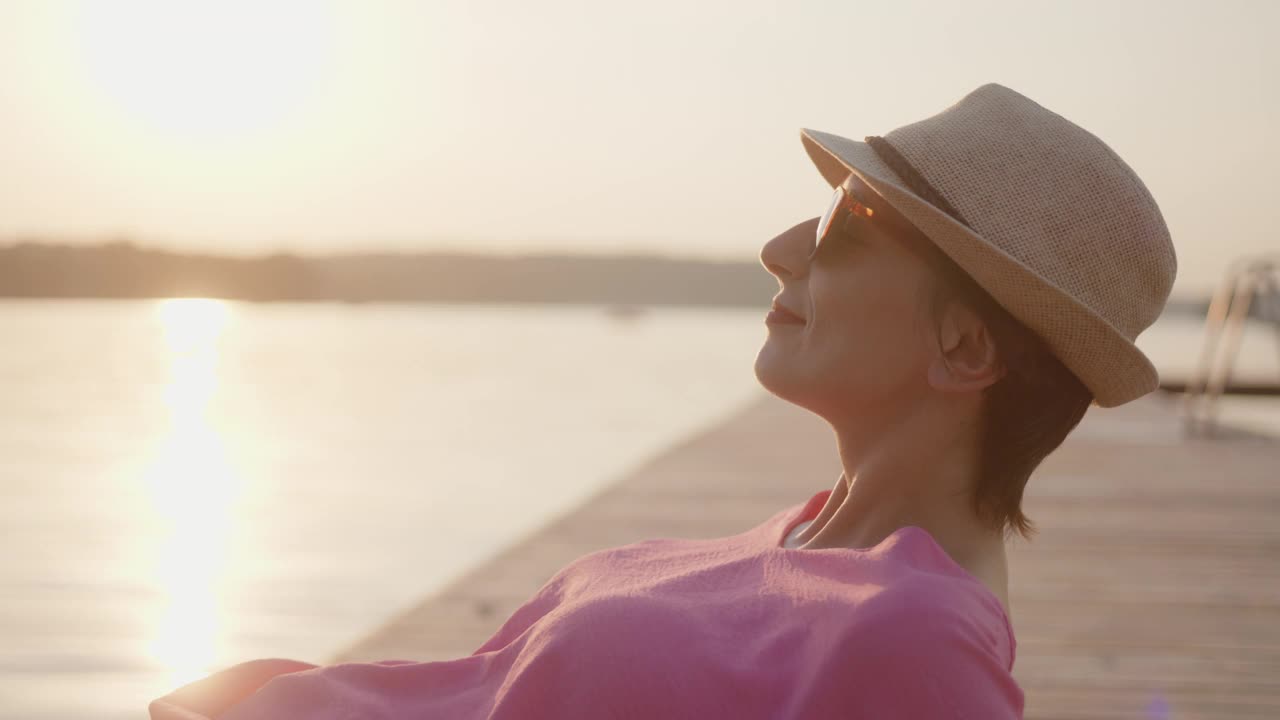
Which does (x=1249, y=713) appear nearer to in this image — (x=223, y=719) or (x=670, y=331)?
(x=223, y=719)

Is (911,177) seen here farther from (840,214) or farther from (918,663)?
(918,663)

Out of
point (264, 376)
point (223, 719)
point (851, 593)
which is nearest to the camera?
point (851, 593)

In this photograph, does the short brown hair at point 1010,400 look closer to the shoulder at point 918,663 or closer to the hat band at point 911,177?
the hat band at point 911,177

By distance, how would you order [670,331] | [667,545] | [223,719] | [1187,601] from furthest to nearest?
1. [670,331]
2. [1187,601]
3. [667,545]
4. [223,719]

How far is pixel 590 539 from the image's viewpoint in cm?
473

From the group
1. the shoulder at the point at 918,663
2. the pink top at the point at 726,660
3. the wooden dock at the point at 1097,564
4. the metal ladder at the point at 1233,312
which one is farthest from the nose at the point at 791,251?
the metal ladder at the point at 1233,312

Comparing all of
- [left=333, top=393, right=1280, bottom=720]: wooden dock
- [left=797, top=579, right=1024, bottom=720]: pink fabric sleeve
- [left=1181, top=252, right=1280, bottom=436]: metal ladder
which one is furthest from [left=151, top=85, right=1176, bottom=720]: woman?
[left=1181, top=252, right=1280, bottom=436]: metal ladder

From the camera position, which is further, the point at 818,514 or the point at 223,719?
the point at 818,514

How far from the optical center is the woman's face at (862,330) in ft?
4.41

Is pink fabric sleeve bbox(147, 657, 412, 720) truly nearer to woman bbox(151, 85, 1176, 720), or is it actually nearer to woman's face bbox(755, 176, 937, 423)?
woman bbox(151, 85, 1176, 720)

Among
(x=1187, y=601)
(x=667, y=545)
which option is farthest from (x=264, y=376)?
(x=667, y=545)

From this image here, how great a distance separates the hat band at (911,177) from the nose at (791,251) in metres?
0.14

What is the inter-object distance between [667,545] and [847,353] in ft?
1.23

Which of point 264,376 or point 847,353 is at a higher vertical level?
point 847,353
